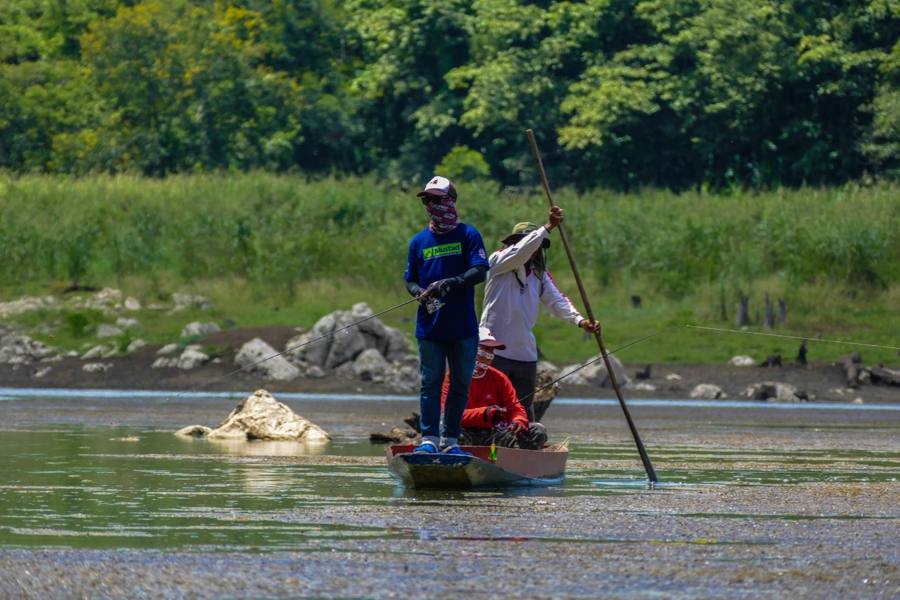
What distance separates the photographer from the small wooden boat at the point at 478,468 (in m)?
14.2

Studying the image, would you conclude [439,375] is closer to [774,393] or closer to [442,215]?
[442,215]

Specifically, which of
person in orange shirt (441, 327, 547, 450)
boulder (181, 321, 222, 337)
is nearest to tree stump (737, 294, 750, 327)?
boulder (181, 321, 222, 337)

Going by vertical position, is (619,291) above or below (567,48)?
below

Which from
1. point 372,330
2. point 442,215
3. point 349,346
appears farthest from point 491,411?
point 349,346

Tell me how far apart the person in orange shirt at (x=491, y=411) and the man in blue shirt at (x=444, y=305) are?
2.45 ft

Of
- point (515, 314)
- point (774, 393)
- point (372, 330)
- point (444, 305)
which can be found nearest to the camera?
point (444, 305)

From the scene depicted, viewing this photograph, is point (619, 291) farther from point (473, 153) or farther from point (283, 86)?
point (283, 86)

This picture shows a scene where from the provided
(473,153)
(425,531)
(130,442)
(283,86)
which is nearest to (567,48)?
(473,153)

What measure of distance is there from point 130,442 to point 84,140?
1563 inches

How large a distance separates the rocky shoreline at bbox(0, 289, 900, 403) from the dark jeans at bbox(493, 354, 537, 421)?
17.5 metres

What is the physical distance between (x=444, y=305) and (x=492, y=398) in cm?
140

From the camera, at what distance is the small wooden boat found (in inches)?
559

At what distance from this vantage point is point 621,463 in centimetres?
1836

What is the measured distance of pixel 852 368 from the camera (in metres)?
34.9
